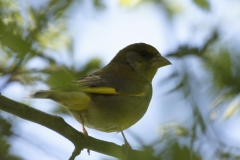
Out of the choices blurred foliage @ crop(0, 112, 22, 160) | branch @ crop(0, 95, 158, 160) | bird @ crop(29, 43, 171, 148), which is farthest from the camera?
bird @ crop(29, 43, 171, 148)

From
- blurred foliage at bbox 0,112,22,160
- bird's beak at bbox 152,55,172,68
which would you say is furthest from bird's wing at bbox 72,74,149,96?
blurred foliage at bbox 0,112,22,160

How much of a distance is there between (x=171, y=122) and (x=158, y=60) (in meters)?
4.22

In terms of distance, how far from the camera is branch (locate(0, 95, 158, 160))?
232 cm

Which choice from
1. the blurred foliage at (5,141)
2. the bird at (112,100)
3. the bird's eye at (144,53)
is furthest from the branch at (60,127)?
the bird's eye at (144,53)

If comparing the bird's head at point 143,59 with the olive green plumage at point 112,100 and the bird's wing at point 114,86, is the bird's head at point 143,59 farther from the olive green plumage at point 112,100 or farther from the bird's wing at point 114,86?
the bird's wing at point 114,86

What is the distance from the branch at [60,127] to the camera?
2.32m

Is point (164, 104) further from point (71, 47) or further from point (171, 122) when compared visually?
point (71, 47)

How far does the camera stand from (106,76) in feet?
15.6

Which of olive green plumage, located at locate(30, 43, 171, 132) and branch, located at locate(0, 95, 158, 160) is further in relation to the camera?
olive green plumage, located at locate(30, 43, 171, 132)

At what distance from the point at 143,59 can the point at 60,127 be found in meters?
2.80

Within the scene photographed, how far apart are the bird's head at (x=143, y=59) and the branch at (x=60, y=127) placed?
2.13 meters

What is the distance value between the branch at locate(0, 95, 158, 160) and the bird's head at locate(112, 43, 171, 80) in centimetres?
213

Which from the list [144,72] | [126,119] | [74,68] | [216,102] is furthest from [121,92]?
[216,102]

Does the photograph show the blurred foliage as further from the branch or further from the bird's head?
the bird's head
